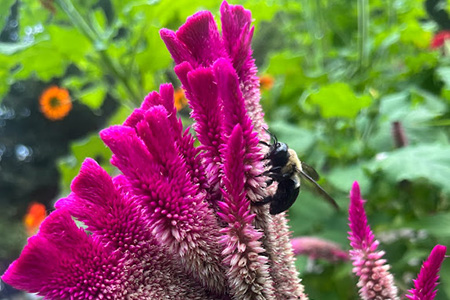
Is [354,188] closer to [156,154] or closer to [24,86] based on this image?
[156,154]

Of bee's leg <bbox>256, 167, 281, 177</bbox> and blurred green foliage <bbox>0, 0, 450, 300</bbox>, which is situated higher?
bee's leg <bbox>256, 167, 281, 177</bbox>

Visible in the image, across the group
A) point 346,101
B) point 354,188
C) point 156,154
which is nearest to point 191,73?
point 156,154

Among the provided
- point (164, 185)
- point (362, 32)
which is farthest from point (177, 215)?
point (362, 32)

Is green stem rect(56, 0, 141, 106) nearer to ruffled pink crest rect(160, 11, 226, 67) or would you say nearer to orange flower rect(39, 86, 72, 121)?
ruffled pink crest rect(160, 11, 226, 67)

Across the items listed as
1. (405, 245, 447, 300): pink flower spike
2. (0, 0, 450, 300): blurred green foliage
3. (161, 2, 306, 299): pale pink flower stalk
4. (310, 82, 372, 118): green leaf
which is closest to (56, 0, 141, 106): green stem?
(0, 0, 450, 300): blurred green foliage

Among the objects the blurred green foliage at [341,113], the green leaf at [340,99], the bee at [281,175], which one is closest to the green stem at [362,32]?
the blurred green foliage at [341,113]

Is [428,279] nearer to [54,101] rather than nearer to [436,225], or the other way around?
[436,225]
